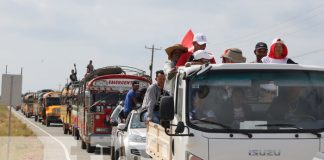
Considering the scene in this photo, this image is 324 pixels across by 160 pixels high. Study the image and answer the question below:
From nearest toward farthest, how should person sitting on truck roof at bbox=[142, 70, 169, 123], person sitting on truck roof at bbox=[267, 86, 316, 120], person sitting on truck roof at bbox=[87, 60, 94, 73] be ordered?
person sitting on truck roof at bbox=[267, 86, 316, 120]
person sitting on truck roof at bbox=[142, 70, 169, 123]
person sitting on truck roof at bbox=[87, 60, 94, 73]

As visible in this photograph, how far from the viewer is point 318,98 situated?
7.19m

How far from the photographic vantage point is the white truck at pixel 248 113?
6688 mm

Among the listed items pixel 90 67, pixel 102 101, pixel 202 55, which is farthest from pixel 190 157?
pixel 90 67

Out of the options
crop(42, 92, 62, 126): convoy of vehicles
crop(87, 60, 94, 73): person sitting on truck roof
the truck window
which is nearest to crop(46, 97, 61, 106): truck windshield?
crop(42, 92, 62, 126): convoy of vehicles

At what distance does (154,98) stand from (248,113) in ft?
10.2

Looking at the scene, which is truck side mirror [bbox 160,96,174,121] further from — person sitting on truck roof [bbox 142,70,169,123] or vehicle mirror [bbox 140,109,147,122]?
vehicle mirror [bbox 140,109,147,122]

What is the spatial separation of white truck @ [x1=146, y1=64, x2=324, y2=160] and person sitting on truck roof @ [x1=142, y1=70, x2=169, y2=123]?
2016 mm

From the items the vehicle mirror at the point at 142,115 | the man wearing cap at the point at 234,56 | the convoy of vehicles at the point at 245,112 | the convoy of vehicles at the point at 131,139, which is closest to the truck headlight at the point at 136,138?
the convoy of vehicles at the point at 131,139

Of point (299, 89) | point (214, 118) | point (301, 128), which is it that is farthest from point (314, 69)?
point (214, 118)

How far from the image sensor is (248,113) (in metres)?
6.97

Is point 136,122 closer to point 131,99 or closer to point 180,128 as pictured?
point 131,99

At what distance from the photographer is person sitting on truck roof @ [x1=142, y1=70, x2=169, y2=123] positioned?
31.1 feet

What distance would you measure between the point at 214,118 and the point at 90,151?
56.1 ft

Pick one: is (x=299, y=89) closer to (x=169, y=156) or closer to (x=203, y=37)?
(x=169, y=156)
